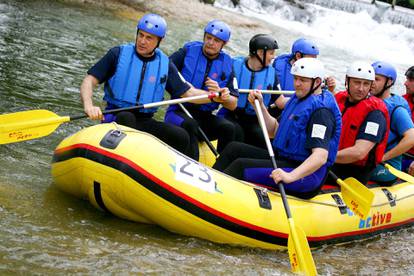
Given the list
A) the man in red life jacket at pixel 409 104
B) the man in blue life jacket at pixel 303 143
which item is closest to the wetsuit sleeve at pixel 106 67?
the man in blue life jacket at pixel 303 143

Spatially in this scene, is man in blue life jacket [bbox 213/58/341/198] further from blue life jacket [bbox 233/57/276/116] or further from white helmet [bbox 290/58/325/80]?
blue life jacket [bbox 233/57/276/116]

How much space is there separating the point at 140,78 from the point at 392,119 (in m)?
2.36

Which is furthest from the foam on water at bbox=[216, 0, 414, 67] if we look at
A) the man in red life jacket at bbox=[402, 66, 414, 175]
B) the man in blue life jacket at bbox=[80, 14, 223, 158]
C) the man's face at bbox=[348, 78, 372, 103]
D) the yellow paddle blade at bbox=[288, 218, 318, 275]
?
the yellow paddle blade at bbox=[288, 218, 318, 275]

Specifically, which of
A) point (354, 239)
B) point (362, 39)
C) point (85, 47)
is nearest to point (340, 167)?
point (354, 239)

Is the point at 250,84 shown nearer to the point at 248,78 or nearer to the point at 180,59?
the point at 248,78

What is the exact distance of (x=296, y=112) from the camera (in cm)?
493

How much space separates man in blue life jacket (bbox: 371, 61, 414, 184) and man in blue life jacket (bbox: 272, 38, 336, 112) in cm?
78

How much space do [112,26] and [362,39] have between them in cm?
1229

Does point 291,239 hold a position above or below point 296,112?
below

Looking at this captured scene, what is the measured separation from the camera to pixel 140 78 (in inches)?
209

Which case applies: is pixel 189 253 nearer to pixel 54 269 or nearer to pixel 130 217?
pixel 130 217

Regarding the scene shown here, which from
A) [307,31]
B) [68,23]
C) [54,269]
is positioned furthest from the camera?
[307,31]

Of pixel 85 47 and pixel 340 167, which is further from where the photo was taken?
pixel 85 47

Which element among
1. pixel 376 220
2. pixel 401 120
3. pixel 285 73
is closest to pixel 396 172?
pixel 401 120
